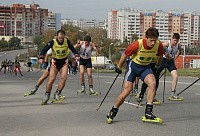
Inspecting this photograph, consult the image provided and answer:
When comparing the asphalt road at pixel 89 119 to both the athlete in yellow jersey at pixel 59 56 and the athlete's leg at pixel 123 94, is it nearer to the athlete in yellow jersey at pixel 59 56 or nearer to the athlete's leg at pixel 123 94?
the athlete's leg at pixel 123 94

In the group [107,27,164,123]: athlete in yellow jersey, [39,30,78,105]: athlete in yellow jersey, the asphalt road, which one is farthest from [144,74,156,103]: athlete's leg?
[39,30,78,105]: athlete in yellow jersey

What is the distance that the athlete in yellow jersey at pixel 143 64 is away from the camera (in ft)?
28.0

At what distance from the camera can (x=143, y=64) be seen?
8898mm

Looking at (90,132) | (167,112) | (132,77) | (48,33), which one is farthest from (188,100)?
(48,33)

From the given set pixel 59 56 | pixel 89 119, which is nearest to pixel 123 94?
pixel 89 119

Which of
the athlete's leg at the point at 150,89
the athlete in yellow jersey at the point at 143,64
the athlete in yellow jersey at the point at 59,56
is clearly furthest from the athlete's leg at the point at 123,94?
the athlete in yellow jersey at the point at 59,56

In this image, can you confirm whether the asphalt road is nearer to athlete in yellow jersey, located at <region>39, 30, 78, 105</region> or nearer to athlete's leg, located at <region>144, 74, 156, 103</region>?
athlete's leg, located at <region>144, 74, 156, 103</region>

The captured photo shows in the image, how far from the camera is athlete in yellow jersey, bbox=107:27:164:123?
8.54 m

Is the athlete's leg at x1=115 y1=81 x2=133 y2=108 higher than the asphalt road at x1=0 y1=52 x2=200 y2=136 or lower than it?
higher

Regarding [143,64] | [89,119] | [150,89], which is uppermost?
[143,64]

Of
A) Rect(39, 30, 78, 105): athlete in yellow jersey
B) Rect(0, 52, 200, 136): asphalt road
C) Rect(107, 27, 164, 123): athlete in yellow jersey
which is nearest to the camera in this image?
Rect(0, 52, 200, 136): asphalt road

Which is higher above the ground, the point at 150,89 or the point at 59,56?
the point at 59,56

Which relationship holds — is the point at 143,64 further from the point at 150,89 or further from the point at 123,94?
the point at 123,94

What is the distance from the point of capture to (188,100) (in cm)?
1324
